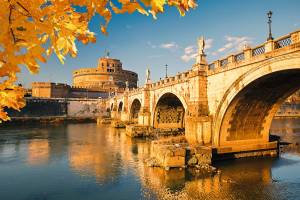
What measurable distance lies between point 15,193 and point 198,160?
39.7 ft

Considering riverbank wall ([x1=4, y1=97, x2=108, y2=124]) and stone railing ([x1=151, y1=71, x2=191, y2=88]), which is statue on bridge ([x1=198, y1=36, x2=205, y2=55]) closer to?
stone railing ([x1=151, y1=71, x2=191, y2=88])

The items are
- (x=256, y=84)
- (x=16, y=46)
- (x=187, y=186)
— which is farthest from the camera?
(x=256, y=84)

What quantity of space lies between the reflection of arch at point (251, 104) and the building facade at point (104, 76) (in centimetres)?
8291

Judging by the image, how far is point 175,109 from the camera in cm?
3794

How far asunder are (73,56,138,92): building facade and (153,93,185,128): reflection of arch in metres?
64.5

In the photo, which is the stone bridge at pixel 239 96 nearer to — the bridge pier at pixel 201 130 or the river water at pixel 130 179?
the bridge pier at pixel 201 130

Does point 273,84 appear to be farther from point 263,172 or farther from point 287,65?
point 263,172

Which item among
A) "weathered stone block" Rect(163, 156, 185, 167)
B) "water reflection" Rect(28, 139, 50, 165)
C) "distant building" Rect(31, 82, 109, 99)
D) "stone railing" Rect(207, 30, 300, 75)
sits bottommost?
"water reflection" Rect(28, 139, 50, 165)

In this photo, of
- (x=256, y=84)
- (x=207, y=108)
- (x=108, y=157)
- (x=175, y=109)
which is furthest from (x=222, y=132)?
(x=175, y=109)

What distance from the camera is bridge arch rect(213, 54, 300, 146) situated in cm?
1508

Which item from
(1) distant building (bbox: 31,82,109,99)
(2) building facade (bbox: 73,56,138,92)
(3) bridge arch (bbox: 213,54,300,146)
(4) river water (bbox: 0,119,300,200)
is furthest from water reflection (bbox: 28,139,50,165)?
(2) building facade (bbox: 73,56,138,92)

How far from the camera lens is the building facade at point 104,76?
337 feet

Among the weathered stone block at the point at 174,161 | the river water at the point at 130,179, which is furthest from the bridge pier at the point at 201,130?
the weathered stone block at the point at 174,161

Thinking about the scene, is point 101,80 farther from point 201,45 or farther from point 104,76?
point 201,45
